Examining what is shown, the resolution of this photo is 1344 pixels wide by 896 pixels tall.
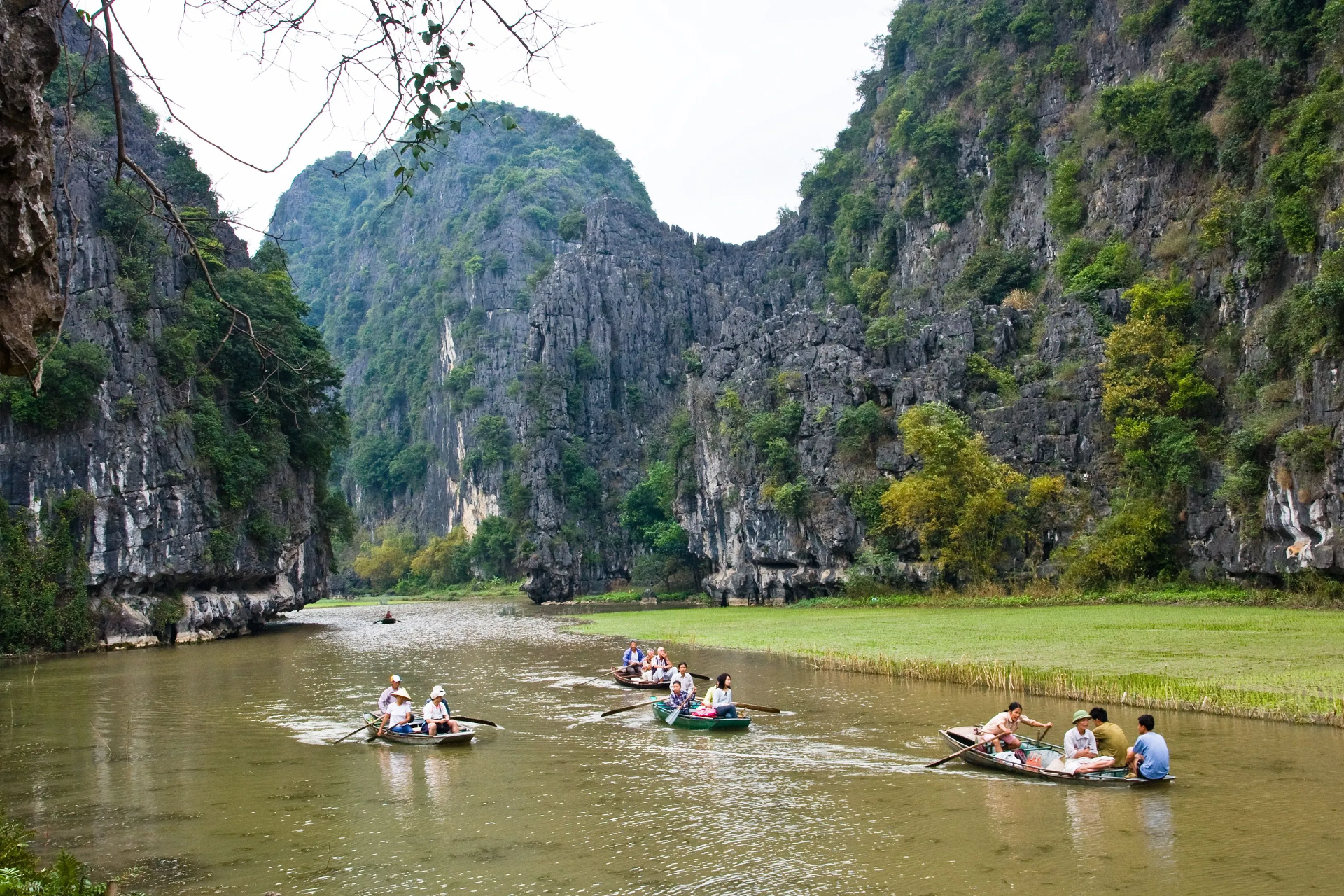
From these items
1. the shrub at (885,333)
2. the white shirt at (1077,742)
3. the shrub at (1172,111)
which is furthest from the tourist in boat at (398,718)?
the shrub at (1172,111)

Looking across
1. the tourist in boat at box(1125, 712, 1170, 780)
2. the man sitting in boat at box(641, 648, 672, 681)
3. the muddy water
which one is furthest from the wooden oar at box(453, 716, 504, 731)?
the tourist in boat at box(1125, 712, 1170, 780)

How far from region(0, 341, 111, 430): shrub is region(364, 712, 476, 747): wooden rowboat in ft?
82.9

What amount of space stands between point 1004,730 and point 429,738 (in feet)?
30.2

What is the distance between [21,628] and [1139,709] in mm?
34818

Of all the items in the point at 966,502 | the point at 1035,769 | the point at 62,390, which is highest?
the point at 62,390

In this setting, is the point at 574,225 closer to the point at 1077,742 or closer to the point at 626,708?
the point at 626,708

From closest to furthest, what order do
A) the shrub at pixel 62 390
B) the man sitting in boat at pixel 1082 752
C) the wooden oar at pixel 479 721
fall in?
the man sitting in boat at pixel 1082 752 → the wooden oar at pixel 479 721 → the shrub at pixel 62 390

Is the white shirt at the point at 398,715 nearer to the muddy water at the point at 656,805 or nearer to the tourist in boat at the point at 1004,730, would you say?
the muddy water at the point at 656,805

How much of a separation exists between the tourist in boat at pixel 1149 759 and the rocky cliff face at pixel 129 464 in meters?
35.1

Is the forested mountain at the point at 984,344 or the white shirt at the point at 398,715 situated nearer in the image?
the white shirt at the point at 398,715

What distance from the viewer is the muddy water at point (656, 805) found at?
9531mm

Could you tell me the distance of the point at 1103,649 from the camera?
2305 centimetres

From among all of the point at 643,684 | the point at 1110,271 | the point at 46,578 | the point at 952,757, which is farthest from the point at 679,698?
the point at 1110,271

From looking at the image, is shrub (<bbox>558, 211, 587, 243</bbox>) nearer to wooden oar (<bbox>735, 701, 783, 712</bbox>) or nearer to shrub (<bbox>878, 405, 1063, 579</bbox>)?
shrub (<bbox>878, 405, 1063, 579</bbox>)
